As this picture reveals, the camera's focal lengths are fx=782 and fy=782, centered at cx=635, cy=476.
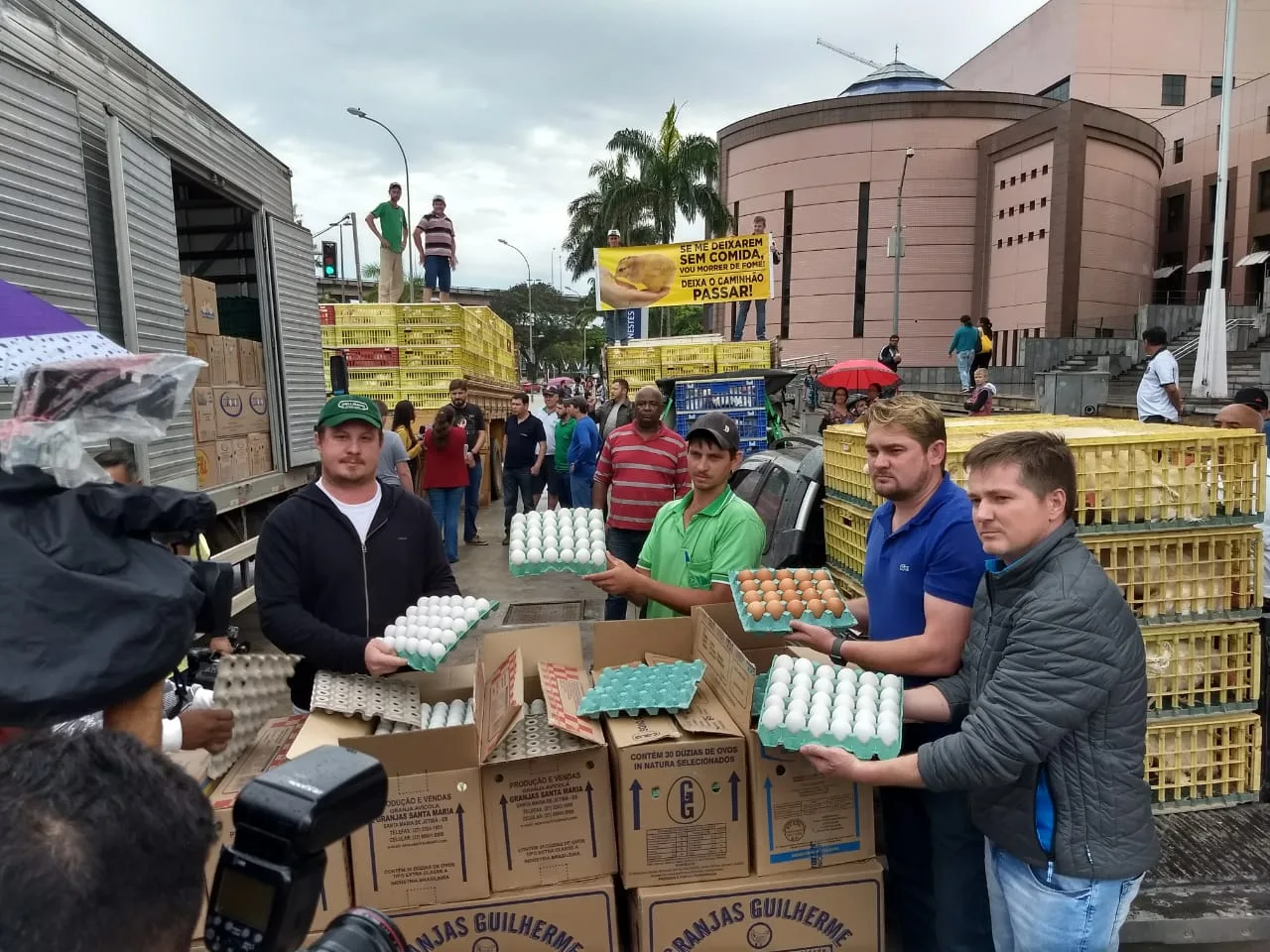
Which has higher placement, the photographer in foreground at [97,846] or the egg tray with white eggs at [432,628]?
the photographer in foreground at [97,846]

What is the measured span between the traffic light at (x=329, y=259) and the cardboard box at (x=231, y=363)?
563 inches

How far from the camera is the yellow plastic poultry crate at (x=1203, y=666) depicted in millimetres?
3570

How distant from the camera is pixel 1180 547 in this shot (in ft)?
11.7

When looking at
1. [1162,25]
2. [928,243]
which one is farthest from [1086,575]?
[1162,25]

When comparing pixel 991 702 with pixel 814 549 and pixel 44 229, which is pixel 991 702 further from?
pixel 44 229

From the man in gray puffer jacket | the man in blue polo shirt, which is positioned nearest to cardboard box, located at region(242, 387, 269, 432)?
the man in blue polo shirt

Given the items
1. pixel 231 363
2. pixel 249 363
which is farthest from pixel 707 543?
pixel 249 363

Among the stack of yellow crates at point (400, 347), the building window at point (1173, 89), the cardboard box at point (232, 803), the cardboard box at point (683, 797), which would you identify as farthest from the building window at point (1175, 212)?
the cardboard box at point (232, 803)

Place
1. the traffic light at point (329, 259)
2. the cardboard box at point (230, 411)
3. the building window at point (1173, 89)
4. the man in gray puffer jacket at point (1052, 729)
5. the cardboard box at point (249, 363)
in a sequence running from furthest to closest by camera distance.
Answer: the building window at point (1173, 89)
the traffic light at point (329, 259)
the cardboard box at point (249, 363)
the cardboard box at point (230, 411)
the man in gray puffer jacket at point (1052, 729)

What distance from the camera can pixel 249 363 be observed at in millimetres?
7438

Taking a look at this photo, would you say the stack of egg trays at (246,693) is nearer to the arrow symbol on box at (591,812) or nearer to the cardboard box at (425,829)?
the cardboard box at (425,829)

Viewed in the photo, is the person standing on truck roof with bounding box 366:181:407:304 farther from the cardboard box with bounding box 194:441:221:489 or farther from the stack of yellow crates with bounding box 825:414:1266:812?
the stack of yellow crates with bounding box 825:414:1266:812

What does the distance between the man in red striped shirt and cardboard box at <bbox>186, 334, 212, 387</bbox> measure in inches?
131

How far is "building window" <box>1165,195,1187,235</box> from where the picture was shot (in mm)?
36719
